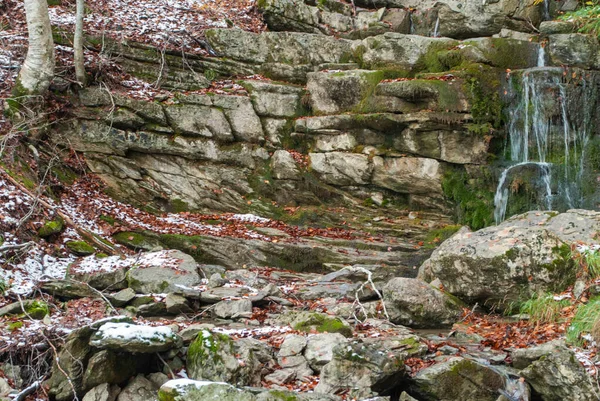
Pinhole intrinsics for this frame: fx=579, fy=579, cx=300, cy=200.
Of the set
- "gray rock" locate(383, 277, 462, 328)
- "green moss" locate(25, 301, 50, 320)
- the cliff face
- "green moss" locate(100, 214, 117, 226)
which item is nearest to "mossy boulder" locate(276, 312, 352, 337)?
"gray rock" locate(383, 277, 462, 328)

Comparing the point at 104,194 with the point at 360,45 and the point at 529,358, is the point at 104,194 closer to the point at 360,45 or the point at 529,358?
the point at 360,45

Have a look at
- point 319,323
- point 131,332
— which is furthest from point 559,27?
point 131,332

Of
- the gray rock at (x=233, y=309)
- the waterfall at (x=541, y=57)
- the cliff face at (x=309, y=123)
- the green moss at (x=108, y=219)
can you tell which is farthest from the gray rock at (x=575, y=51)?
the green moss at (x=108, y=219)

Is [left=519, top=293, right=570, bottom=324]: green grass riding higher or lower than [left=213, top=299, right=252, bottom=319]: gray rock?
higher

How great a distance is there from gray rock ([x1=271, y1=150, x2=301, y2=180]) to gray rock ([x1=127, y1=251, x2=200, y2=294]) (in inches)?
168

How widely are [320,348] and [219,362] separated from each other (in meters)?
1.04

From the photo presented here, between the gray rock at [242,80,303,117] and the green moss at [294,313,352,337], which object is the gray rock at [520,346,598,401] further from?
the gray rock at [242,80,303,117]

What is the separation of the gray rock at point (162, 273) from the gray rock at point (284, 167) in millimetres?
4260

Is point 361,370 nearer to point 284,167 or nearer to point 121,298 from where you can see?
point 121,298

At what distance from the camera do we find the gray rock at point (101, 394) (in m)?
5.38

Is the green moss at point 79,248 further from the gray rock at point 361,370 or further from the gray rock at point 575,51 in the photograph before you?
the gray rock at point 575,51

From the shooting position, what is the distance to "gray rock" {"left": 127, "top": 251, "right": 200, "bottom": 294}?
8203 mm

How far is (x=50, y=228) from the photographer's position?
9414mm

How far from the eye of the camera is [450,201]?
1224 centimetres
